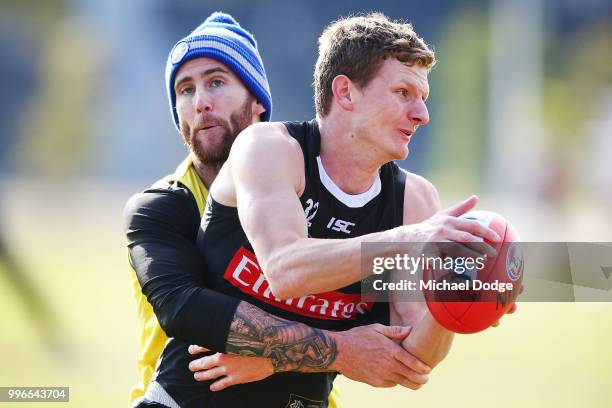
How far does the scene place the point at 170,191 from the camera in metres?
4.71

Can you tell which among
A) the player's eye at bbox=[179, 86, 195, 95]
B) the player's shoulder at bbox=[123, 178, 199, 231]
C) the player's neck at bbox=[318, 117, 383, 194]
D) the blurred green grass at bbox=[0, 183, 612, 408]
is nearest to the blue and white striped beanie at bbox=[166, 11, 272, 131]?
the player's eye at bbox=[179, 86, 195, 95]

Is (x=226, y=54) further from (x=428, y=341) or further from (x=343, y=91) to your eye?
(x=428, y=341)

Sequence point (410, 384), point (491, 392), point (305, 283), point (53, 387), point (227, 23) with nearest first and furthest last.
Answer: point (305, 283), point (410, 384), point (227, 23), point (53, 387), point (491, 392)

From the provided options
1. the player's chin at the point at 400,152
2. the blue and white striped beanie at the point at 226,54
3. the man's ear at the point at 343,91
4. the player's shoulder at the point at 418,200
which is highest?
the blue and white striped beanie at the point at 226,54

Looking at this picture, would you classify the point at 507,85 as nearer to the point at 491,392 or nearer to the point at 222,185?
the point at 491,392

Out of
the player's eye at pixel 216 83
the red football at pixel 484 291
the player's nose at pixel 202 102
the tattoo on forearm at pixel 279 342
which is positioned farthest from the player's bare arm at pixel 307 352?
the player's eye at pixel 216 83

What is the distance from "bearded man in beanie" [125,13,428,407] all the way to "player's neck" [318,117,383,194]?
2.20ft

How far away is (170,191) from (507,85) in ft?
94.4

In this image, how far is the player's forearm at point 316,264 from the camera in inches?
139

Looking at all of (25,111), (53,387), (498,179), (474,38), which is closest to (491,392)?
(53,387)

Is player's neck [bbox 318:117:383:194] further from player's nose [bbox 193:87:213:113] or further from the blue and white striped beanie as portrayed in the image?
the blue and white striped beanie

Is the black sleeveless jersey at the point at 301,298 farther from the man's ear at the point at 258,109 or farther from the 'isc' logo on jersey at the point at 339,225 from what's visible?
the man's ear at the point at 258,109

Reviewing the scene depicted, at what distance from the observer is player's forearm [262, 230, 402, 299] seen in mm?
3531

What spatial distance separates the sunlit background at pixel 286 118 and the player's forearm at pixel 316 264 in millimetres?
5313
